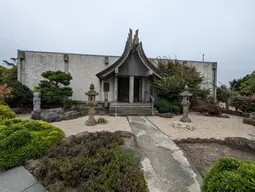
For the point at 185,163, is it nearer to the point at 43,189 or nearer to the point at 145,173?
the point at 145,173

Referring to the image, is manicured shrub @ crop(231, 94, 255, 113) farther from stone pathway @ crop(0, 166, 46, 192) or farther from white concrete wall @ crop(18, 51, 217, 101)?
stone pathway @ crop(0, 166, 46, 192)

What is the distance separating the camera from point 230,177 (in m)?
1.51

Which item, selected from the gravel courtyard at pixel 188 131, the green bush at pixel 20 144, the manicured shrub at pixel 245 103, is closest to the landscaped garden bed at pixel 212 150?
the gravel courtyard at pixel 188 131

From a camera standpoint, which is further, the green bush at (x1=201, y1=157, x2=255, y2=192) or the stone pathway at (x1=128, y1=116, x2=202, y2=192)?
the stone pathway at (x1=128, y1=116, x2=202, y2=192)

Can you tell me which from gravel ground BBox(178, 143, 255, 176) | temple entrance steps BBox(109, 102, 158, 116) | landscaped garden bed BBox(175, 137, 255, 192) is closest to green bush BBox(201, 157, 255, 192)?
landscaped garden bed BBox(175, 137, 255, 192)

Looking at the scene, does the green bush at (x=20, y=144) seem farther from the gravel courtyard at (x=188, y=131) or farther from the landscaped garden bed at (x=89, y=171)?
the gravel courtyard at (x=188, y=131)

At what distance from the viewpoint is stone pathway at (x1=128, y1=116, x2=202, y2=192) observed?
2.31 m

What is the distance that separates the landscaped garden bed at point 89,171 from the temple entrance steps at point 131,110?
569 centimetres

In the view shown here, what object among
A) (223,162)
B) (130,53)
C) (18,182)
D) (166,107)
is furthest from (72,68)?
(223,162)

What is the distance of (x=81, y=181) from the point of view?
92.3 inches

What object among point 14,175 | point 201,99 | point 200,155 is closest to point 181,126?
point 200,155

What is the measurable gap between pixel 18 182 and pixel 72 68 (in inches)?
429

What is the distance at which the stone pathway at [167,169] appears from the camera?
7.59ft

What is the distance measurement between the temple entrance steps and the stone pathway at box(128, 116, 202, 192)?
4767mm
